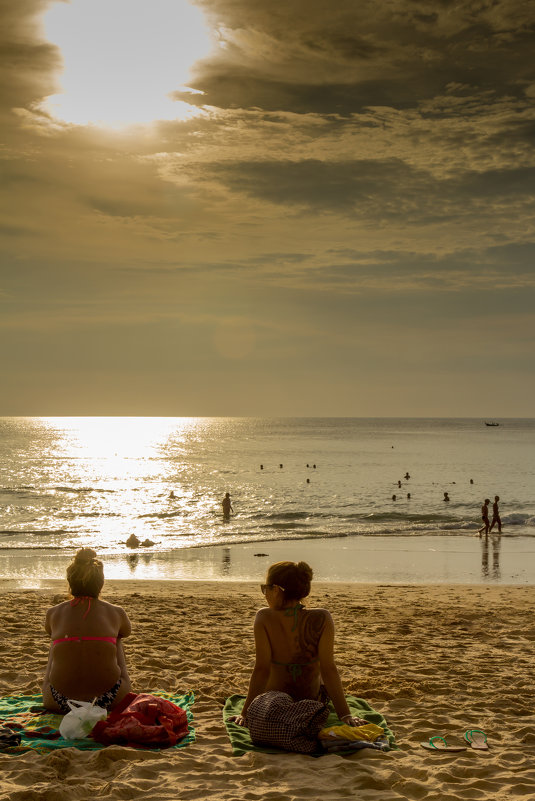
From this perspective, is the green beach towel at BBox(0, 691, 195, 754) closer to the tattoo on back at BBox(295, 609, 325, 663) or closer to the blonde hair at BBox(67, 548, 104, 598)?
the blonde hair at BBox(67, 548, 104, 598)

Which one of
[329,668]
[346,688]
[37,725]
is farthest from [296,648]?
[37,725]

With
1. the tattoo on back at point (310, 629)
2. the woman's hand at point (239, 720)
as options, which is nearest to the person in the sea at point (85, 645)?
the woman's hand at point (239, 720)

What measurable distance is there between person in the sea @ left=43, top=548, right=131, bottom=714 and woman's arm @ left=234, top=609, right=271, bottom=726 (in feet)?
3.61

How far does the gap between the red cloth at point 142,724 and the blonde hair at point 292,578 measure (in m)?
1.46

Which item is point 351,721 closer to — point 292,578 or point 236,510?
point 292,578

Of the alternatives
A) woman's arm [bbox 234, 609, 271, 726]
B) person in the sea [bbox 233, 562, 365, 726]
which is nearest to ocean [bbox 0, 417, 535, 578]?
woman's arm [bbox 234, 609, 271, 726]

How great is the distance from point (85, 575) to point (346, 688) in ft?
10.6

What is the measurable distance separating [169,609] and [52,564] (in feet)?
32.5

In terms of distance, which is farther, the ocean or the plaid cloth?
the ocean

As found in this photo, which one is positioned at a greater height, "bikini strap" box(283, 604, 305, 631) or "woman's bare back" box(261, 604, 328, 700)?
"bikini strap" box(283, 604, 305, 631)

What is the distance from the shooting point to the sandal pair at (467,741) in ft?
18.9

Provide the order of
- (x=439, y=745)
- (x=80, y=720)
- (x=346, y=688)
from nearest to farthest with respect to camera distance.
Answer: (x=80, y=720), (x=439, y=745), (x=346, y=688)

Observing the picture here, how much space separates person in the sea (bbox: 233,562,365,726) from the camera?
577 centimetres

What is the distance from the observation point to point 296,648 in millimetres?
5832
